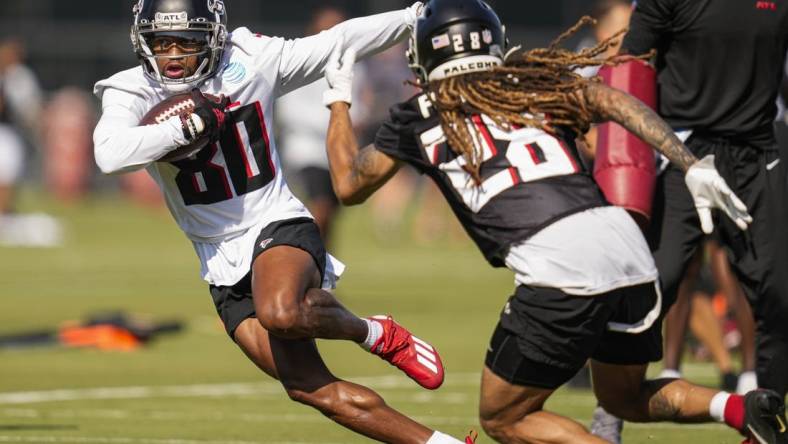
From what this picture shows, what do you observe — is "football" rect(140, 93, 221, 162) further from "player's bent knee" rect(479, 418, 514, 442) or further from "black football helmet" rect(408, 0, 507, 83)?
"player's bent knee" rect(479, 418, 514, 442)

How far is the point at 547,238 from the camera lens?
18.6 ft

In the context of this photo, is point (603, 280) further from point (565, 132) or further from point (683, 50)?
point (683, 50)

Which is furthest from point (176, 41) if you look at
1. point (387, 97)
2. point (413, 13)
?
point (387, 97)

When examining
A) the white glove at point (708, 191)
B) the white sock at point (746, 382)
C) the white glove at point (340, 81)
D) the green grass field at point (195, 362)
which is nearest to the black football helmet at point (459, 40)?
the white glove at point (340, 81)

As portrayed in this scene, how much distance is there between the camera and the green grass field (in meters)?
8.23

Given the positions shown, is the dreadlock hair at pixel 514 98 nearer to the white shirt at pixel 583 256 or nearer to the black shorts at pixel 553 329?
the white shirt at pixel 583 256

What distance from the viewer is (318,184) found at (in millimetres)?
13727

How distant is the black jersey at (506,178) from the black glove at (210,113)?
924mm

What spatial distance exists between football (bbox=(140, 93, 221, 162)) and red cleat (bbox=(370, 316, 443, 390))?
3.57 ft

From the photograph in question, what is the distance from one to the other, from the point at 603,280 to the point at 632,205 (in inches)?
56.8

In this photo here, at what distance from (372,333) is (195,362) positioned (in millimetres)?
4831

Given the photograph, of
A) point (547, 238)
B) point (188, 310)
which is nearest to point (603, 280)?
point (547, 238)

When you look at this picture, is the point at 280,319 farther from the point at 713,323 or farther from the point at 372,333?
the point at 713,323

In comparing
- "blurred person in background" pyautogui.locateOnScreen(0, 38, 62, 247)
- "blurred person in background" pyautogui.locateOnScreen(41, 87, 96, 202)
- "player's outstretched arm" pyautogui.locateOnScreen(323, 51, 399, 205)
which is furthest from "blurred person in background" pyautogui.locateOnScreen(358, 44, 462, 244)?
"player's outstretched arm" pyautogui.locateOnScreen(323, 51, 399, 205)
